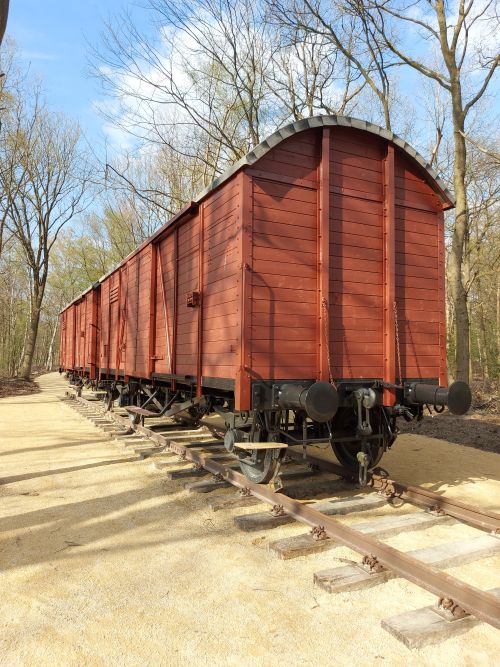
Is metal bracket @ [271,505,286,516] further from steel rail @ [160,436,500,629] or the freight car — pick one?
the freight car

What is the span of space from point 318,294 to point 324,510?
2062 millimetres

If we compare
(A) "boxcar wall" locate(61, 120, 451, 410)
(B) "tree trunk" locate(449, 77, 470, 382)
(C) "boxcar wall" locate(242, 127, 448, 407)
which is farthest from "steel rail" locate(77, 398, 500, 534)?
(B) "tree trunk" locate(449, 77, 470, 382)

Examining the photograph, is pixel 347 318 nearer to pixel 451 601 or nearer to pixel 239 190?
pixel 239 190

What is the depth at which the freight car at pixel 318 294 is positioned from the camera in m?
4.38

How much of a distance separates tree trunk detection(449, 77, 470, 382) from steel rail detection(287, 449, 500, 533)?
8.26 meters

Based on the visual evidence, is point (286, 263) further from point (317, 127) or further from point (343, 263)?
point (317, 127)

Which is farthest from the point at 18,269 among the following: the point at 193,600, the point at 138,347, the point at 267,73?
the point at 193,600

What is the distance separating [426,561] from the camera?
10.8ft

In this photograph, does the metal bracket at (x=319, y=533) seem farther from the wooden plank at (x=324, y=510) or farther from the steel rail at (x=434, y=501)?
the steel rail at (x=434, y=501)

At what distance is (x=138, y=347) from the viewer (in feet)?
26.5

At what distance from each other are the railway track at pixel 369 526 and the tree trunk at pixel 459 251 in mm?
8031

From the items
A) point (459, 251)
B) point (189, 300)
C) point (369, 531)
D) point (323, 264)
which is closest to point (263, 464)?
point (369, 531)

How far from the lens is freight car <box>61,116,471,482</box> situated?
14.4ft

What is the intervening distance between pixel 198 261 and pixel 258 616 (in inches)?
149
